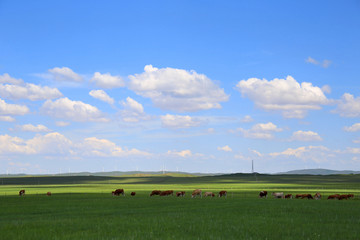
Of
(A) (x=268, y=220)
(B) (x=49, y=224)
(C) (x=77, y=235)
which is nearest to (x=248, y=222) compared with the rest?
(A) (x=268, y=220)

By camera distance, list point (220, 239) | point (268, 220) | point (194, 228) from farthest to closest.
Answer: point (268, 220), point (194, 228), point (220, 239)

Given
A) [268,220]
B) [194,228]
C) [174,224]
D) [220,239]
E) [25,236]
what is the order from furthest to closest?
[268,220] < [174,224] < [194,228] < [25,236] < [220,239]

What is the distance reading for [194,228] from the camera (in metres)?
22.4

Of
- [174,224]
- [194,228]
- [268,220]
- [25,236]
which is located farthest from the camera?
[268,220]

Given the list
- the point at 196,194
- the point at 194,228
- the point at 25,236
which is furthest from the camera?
the point at 196,194

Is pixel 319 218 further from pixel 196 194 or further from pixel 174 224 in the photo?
pixel 196 194

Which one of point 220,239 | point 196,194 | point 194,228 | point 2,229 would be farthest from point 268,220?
point 196,194

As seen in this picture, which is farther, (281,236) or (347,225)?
(347,225)

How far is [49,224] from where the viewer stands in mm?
25219

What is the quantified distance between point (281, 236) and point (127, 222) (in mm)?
10244

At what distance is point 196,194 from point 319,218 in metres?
35.4

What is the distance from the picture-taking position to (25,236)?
67.1 feet

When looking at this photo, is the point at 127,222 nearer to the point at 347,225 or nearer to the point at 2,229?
the point at 2,229

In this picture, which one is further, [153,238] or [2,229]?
[2,229]
